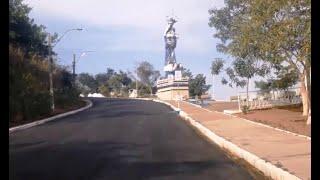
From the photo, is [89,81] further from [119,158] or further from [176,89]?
[119,158]

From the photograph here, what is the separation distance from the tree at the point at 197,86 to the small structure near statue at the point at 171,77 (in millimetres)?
1937

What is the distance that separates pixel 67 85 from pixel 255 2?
4130cm

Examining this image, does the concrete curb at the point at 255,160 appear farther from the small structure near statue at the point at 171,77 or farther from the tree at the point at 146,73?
the tree at the point at 146,73

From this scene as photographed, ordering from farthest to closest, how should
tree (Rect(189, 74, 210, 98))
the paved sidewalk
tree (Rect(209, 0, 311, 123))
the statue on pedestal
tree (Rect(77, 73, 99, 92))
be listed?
1. tree (Rect(77, 73, 99, 92))
2. the statue on pedestal
3. tree (Rect(189, 74, 210, 98))
4. tree (Rect(209, 0, 311, 123))
5. the paved sidewalk

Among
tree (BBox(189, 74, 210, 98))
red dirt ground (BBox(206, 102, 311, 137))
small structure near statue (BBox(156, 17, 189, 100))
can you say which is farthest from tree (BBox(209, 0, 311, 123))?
tree (BBox(189, 74, 210, 98))

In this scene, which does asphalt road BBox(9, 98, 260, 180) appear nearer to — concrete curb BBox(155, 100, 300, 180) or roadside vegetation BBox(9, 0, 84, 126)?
concrete curb BBox(155, 100, 300, 180)

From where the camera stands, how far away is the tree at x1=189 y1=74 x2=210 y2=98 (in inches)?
3880

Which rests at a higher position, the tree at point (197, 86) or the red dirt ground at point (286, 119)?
the tree at point (197, 86)

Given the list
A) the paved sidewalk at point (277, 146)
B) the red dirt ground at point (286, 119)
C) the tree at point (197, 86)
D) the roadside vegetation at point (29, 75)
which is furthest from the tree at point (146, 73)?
the paved sidewalk at point (277, 146)

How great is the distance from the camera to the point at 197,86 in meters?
101

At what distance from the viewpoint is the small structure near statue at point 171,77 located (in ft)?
309

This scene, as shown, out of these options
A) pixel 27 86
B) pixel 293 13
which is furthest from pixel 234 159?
pixel 27 86

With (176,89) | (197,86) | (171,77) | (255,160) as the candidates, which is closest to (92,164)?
(255,160)

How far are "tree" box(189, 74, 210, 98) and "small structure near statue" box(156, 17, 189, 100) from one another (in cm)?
194
